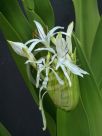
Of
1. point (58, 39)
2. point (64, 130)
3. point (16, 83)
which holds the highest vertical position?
point (58, 39)

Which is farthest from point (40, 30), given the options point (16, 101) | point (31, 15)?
point (16, 101)

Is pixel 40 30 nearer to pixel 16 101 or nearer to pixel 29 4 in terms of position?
pixel 29 4

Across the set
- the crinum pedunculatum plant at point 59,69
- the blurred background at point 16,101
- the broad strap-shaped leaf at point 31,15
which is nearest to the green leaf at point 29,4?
the broad strap-shaped leaf at point 31,15

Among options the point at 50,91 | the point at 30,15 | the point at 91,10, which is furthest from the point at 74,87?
the point at 91,10

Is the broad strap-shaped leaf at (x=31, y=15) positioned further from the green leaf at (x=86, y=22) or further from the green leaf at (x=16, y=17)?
the green leaf at (x=86, y=22)

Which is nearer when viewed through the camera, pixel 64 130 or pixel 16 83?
pixel 64 130

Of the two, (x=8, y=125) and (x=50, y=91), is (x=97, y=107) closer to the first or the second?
(x=50, y=91)

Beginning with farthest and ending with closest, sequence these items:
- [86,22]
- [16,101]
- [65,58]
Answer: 1. [16,101]
2. [86,22]
3. [65,58]
